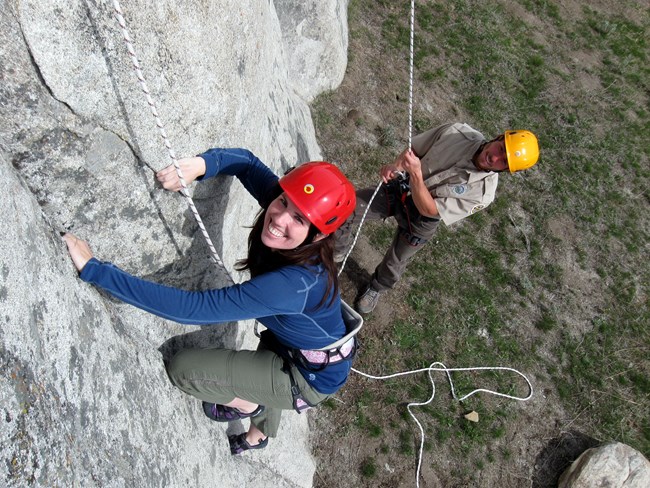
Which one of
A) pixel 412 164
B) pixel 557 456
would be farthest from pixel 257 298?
pixel 557 456

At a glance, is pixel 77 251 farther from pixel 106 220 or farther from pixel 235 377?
pixel 235 377

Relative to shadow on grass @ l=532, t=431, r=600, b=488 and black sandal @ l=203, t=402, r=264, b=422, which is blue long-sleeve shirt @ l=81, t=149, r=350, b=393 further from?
shadow on grass @ l=532, t=431, r=600, b=488

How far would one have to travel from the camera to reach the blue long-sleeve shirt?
289 cm

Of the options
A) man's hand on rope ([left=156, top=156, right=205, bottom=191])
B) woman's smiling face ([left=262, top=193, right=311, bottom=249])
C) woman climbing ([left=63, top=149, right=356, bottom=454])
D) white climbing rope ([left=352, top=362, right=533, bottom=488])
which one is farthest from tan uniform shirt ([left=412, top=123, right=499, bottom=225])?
man's hand on rope ([left=156, top=156, right=205, bottom=191])

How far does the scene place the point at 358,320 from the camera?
395 cm

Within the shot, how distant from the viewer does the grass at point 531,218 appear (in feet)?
23.2

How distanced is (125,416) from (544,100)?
396 inches

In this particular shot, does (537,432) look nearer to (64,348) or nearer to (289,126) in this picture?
(289,126)

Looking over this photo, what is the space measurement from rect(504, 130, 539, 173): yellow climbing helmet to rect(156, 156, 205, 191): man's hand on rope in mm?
2912

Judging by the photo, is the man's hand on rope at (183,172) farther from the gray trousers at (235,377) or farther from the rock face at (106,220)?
the gray trousers at (235,377)

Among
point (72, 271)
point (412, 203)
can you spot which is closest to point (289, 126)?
point (412, 203)

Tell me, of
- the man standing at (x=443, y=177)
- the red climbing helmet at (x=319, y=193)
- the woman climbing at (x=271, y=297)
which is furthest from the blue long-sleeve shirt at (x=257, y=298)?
the man standing at (x=443, y=177)

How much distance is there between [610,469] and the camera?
20.5 ft

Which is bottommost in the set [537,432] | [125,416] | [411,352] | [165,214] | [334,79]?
[537,432]
